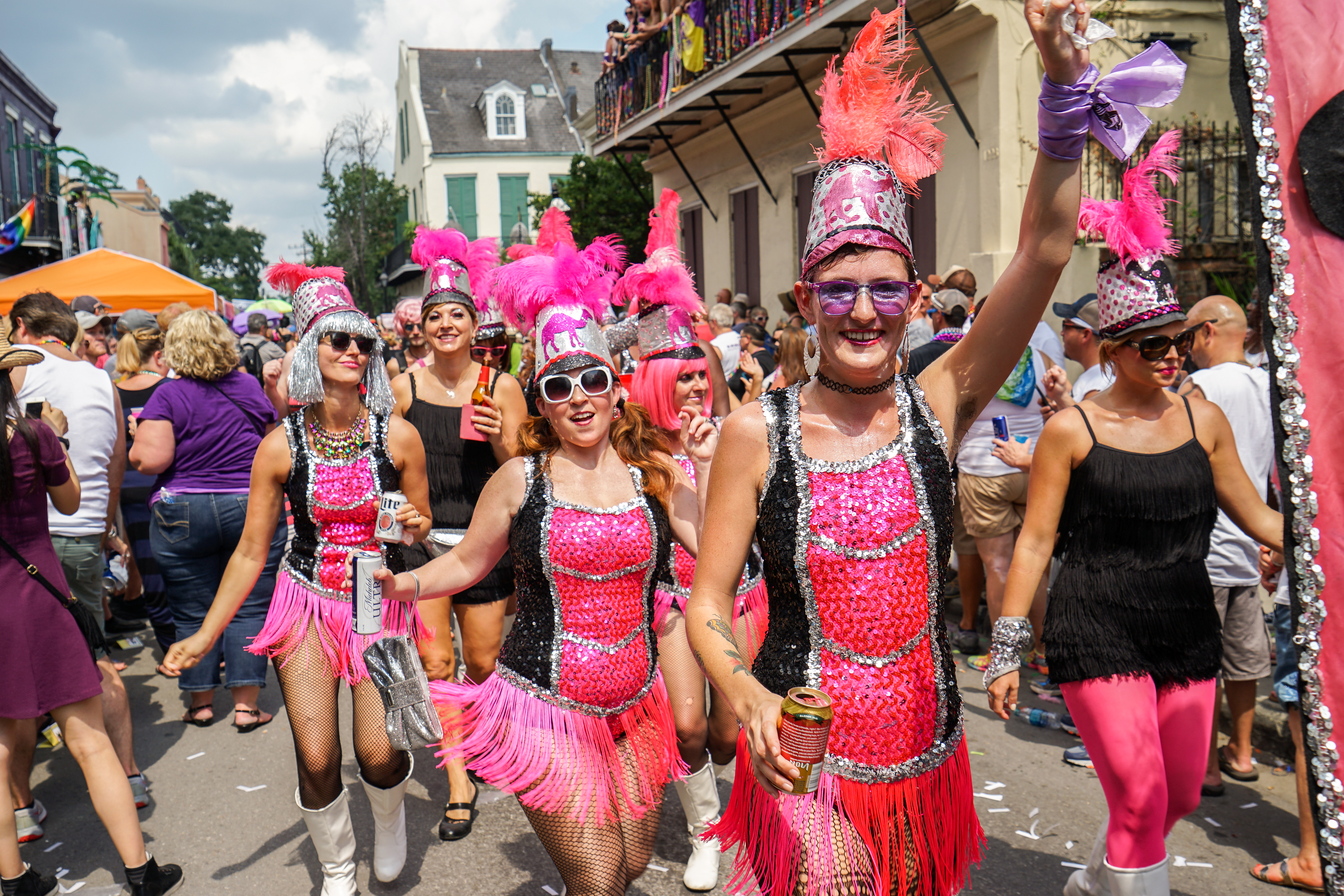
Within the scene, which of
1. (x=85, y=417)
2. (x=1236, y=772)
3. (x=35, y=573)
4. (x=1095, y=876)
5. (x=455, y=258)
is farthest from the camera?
(x=455, y=258)

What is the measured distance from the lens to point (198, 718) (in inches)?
230

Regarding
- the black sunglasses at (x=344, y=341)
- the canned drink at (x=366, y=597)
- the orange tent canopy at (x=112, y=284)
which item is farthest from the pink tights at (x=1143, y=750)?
the orange tent canopy at (x=112, y=284)

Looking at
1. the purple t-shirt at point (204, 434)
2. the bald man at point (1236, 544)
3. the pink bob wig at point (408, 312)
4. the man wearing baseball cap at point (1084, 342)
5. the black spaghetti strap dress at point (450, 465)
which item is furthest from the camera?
the pink bob wig at point (408, 312)

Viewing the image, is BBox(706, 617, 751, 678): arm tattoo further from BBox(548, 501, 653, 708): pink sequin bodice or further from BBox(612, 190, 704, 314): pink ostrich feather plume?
BBox(612, 190, 704, 314): pink ostrich feather plume

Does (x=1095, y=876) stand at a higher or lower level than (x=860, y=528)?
lower

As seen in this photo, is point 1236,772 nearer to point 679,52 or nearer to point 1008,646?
point 1008,646

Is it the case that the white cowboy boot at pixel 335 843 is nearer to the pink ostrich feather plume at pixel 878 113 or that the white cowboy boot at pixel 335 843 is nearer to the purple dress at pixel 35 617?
the purple dress at pixel 35 617

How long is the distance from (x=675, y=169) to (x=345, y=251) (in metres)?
18.5

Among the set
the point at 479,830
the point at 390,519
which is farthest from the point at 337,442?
the point at 479,830

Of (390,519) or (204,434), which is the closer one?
(390,519)

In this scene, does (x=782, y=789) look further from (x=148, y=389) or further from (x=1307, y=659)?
(x=148, y=389)

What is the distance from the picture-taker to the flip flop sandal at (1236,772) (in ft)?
14.5

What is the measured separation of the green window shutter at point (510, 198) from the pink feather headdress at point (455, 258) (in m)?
36.3

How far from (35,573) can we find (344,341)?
4.60 feet
